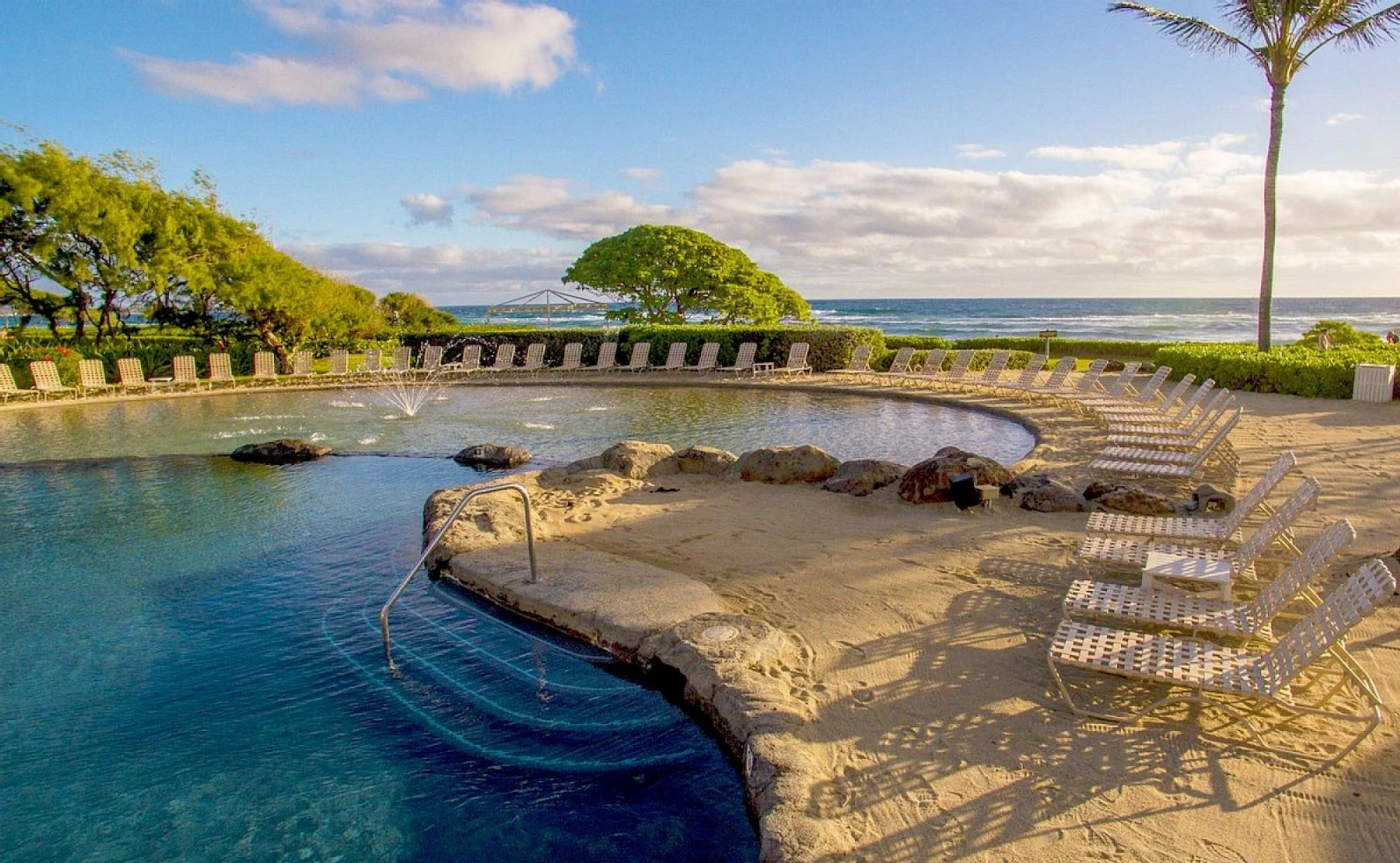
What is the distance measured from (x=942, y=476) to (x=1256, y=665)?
13.6 feet

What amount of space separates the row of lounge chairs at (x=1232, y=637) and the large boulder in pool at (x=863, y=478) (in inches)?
118

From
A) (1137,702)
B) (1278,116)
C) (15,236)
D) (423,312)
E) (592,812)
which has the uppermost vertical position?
(1278,116)

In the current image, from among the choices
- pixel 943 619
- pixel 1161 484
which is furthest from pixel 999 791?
pixel 1161 484

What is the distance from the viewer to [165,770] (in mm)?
4152

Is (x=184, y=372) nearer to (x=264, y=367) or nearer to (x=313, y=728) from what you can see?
(x=264, y=367)

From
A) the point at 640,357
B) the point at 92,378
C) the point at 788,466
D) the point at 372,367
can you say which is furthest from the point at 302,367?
the point at 788,466

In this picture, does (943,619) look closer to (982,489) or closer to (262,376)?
(982,489)

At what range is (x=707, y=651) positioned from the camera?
461cm

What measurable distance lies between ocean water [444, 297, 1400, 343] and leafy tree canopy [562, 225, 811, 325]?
867 centimetres

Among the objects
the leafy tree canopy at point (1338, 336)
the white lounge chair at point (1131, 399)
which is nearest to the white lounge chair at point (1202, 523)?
the white lounge chair at point (1131, 399)

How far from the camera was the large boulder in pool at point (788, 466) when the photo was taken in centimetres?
880

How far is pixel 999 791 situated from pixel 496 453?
28.3ft

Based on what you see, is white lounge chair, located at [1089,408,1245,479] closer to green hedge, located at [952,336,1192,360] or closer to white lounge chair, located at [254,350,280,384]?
green hedge, located at [952,336,1192,360]

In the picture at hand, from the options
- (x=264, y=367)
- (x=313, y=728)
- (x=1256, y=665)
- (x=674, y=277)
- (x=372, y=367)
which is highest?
(x=674, y=277)
